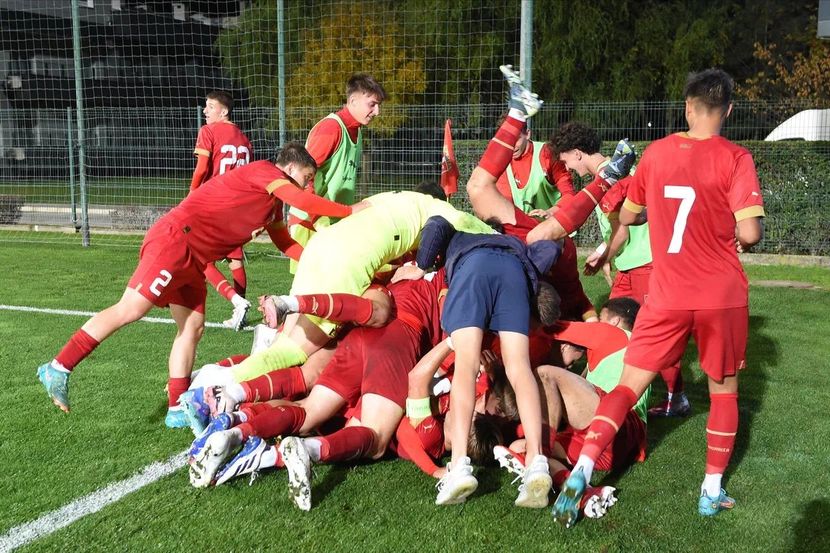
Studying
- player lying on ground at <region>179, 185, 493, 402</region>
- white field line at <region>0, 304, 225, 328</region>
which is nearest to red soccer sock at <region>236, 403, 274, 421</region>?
player lying on ground at <region>179, 185, 493, 402</region>

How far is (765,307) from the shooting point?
8539 mm

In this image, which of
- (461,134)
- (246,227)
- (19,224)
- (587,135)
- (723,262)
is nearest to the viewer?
(723,262)

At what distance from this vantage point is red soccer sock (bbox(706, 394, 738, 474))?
3.57m

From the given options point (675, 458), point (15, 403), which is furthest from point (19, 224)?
point (675, 458)

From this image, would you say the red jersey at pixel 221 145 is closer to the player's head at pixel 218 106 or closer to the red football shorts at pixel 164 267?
the player's head at pixel 218 106

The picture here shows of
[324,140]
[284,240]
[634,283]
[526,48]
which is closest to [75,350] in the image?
[284,240]

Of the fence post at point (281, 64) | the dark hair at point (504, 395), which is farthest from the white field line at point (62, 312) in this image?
the fence post at point (281, 64)

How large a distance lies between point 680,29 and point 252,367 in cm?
2188

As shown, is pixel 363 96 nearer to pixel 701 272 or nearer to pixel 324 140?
pixel 324 140

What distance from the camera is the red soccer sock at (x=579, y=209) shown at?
14.5ft

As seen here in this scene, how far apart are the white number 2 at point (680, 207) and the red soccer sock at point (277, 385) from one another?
210cm

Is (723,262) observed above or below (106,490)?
above

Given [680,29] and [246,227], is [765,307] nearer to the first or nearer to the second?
[246,227]

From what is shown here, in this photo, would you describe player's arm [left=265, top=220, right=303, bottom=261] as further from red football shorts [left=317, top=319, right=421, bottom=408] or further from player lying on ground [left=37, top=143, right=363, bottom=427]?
red football shorts [left=317, top=319, right=421, bottom=408]
